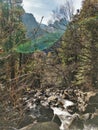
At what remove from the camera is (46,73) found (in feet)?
17.4

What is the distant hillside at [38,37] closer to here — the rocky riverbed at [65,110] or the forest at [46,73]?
the forest at [46,73]

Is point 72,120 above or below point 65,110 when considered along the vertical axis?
above

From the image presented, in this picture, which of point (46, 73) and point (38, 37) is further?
point (46, 73)

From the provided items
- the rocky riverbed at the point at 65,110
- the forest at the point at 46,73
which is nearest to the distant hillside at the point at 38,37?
the forest at the point at 46,73

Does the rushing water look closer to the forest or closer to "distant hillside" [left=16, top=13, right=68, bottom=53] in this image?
the forest

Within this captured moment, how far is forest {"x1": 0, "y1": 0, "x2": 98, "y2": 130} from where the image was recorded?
332 cm

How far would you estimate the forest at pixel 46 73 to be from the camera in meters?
3.32

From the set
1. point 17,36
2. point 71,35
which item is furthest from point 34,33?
point 71,35

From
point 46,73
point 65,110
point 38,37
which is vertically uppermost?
point 38,37

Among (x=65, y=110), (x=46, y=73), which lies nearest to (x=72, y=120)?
(x=65, y=110)

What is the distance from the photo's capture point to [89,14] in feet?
99.7

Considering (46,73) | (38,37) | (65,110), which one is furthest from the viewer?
(65,110)

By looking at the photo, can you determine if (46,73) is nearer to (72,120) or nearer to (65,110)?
(72,120)

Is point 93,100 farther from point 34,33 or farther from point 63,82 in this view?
point 34,33
